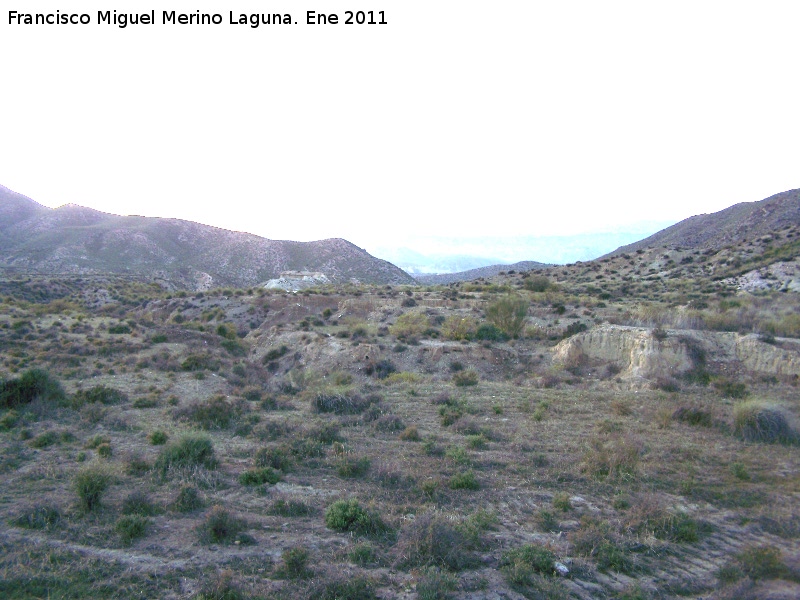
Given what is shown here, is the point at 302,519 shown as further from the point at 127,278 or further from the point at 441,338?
the point at 127,278

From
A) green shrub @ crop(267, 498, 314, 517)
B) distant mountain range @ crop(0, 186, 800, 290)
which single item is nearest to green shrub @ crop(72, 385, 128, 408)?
green shrub @ crop(267, 498, 314, 517)

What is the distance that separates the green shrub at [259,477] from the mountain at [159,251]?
76.5 m

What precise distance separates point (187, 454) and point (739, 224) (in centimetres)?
8276

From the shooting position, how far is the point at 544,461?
10.2 metres

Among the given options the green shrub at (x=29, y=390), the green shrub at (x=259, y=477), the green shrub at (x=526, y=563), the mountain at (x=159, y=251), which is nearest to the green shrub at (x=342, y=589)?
the green shrub at (x=526, y=563)

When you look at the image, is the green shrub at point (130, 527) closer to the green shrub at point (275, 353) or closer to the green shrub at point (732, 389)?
the green shrub at point (732, 389)

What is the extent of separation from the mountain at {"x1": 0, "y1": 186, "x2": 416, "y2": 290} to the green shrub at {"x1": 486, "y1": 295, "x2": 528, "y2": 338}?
2454 inches

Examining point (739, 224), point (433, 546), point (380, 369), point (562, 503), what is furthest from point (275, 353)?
point (739, 224)

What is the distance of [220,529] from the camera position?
7.29 metres

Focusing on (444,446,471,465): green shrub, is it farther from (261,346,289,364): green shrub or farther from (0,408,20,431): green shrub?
(261,346,289,364): green shrub

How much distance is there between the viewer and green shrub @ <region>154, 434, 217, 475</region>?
9914 mm

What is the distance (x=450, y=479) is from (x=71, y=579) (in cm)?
554

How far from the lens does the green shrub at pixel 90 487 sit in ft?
26.8

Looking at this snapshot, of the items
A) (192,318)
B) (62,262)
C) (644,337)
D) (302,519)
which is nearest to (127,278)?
(62,262)
